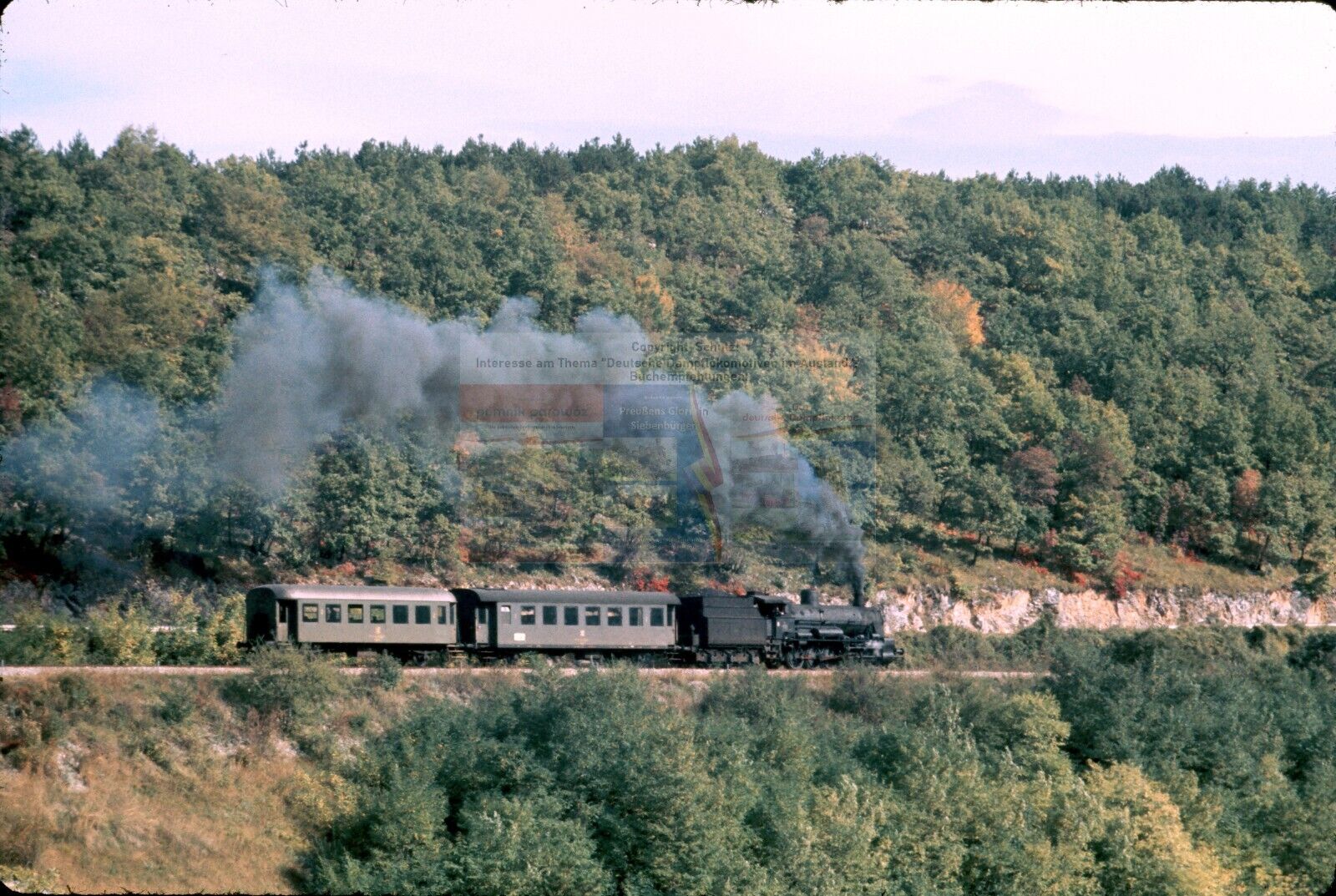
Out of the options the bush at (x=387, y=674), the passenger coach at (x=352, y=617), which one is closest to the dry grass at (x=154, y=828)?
the bush at (x=387, y=674)

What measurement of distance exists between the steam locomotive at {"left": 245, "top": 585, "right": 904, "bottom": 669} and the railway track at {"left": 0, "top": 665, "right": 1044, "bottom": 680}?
761 millimetres

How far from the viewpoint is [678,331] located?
73250 millimetres

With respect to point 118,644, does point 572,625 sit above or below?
below

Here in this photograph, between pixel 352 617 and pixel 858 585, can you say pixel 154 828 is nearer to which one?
pixel 352 617

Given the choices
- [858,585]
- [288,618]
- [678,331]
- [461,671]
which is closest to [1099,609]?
[858,585]

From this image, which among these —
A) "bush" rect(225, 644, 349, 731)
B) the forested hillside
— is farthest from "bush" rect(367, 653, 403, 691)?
the forested hillside

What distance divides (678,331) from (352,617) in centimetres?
3759

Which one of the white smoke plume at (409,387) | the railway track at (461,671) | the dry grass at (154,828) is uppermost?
the white smoke plume at (409,387)

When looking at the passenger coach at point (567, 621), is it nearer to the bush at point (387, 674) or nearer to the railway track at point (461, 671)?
the railway track at point (461, 671)

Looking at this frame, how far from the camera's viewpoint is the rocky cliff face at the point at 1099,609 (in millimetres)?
58438

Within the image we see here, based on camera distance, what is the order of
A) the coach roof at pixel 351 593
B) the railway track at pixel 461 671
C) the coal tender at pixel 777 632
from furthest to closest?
the coal tender at pixel 777 632, the coach roof at pixel 351 593, the railway track at pixel 461 671

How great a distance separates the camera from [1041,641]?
177 feet

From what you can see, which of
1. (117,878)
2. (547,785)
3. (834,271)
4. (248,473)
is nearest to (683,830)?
(547,785)

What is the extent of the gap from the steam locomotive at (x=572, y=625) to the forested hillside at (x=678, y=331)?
1035 cm
